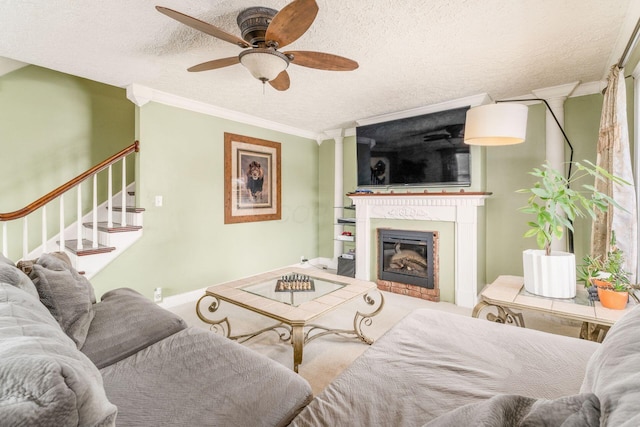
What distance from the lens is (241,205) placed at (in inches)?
160

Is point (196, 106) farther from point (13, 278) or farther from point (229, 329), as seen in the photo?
point (13, 278)

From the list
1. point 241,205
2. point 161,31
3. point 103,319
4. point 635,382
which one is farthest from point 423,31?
point 241,205

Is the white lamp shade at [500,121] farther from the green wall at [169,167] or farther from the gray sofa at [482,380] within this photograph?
the gray sofa at [482,380]

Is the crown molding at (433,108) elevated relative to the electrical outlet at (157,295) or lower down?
elevated

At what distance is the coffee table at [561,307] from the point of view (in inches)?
66.4

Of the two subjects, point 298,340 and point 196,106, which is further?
point 196,106

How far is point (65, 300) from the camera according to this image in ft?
4.76

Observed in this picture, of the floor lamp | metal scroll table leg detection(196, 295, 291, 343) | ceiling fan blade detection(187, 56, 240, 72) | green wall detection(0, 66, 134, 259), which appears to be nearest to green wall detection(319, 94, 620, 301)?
the floor lamp

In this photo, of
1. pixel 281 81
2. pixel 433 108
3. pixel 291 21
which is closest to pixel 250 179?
pixel 281 81

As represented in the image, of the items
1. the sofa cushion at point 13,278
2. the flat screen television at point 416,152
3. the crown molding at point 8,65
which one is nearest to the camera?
the sofa cushion at point 13,278

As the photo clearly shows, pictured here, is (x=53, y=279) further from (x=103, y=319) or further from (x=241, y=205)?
(x=241, y=205)

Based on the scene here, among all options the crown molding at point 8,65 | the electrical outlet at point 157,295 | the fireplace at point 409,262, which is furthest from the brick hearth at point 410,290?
the crown molding at point 8,65

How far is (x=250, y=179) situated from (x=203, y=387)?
3.25 metres

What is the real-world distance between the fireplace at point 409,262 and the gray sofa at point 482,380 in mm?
2129
